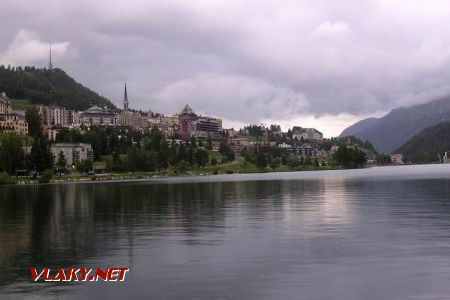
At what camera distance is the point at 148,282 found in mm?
30531

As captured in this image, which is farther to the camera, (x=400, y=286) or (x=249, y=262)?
(x=249, y=262)

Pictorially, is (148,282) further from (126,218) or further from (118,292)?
(126,218)

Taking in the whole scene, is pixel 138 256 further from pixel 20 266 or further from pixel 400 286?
pixel 400 286

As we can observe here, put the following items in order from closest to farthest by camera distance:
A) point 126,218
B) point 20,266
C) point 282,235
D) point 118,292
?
point 118,292, point 20,266, point 282,235, point 126,218

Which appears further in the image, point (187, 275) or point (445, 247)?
point (445, 247)

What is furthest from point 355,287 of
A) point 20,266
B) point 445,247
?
point 20,266

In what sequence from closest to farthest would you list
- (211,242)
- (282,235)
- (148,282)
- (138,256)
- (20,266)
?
1. (148,282)
2. (20,266)
3. (138,256)
4. (211,242)
5. (282,235)

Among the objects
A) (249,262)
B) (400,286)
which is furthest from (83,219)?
(400,286)

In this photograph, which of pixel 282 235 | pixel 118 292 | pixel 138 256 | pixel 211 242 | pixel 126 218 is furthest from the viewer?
pixel 126 218

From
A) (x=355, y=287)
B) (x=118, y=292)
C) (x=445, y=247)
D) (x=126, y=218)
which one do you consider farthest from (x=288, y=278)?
(x=126, y=218)

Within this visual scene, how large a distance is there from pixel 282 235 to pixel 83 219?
95.9ft

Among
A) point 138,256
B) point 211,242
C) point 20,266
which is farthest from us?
point 211,242

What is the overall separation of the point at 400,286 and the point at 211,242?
19.1 metres

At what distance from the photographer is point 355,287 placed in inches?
1121
